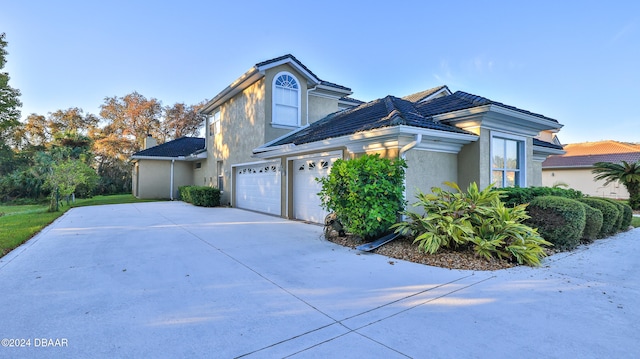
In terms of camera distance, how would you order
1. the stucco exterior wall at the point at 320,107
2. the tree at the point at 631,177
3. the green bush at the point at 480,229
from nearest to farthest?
the green bush at the point at 480,229, the stucco exterior wall at the point at 320,107, the tree at the point at 631,177

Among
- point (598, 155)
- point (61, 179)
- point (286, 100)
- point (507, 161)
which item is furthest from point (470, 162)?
point (598, 155)

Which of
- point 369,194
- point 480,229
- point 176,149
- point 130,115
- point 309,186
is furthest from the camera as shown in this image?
point 130,115

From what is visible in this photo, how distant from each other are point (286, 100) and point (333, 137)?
5.50m

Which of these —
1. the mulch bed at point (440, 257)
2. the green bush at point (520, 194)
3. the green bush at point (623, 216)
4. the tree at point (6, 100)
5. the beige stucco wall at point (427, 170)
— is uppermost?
the tree at point (6, 100)

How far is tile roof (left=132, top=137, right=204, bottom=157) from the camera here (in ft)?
73.8

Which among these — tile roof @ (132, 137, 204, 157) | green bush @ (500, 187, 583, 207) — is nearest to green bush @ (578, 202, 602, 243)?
green bush @ (500, 187, 583, 207)

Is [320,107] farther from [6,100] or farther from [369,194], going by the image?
[6,100]

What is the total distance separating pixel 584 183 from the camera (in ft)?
81.7

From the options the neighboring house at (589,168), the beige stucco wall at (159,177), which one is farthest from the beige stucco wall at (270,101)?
the neighboring house at (589,168)

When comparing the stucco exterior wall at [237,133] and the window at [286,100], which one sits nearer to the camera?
the window at [286,100]

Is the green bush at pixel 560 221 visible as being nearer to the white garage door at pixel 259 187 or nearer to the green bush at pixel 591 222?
the green bush at pixel 591 222

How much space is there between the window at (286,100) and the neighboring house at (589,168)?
21570 mm

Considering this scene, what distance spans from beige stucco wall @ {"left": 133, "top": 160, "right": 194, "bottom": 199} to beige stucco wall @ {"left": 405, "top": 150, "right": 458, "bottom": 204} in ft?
65.0

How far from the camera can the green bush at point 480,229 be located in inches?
223
